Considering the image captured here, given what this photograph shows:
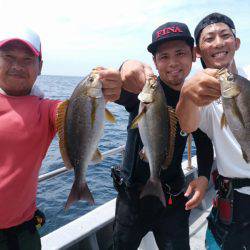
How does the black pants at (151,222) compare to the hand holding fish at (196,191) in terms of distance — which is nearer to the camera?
the hand holding fish at (196,191)

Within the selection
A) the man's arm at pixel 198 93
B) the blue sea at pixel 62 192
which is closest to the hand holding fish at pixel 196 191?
the man's arm at pixel 198 93

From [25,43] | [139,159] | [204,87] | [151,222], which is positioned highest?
[25,43]

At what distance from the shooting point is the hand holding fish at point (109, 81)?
295cm

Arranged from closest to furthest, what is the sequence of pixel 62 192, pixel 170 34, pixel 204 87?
pixel 204 87, pixel 170 34, pixel 62 192

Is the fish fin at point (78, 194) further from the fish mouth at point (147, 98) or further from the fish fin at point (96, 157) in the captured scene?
the fish mouth at point (147, 98)

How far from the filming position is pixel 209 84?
8.87 ft

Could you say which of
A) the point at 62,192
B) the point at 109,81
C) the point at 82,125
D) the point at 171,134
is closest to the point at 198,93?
the point at 171,134

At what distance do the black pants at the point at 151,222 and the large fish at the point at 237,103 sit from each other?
1.55m

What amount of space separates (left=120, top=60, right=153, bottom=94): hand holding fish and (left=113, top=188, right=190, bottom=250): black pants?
52.1 inches

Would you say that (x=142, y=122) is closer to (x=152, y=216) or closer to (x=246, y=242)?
(x=152, y=216)

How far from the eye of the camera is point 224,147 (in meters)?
3.57

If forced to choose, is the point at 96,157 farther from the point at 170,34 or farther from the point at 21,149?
the point at 170,34

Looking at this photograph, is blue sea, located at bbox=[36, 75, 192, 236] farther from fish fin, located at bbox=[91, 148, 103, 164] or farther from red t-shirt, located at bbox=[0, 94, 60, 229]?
fish fin, located at bbox=[91, 148, 103, 164]

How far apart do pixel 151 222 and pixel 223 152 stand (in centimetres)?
122
